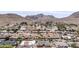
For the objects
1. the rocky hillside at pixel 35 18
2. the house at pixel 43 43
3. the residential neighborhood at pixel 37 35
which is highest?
the rocky hillside at pixel 35 18

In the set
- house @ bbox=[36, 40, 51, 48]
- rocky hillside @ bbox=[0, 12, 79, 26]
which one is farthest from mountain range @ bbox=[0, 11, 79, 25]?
house @ bbox=[36, 40, 51, 48]

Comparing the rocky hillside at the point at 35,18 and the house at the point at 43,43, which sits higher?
the rocky hillside at the point at 35,18

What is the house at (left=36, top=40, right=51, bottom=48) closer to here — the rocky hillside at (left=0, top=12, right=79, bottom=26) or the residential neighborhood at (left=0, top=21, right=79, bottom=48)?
the residential neighborhood at (left=0, top=21, right=79, bottom=48)

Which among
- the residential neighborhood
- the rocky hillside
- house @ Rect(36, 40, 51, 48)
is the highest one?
the rocky hillside

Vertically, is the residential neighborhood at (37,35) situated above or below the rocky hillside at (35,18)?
below

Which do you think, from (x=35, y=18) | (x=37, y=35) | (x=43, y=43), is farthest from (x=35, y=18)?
(x=43, y=43)

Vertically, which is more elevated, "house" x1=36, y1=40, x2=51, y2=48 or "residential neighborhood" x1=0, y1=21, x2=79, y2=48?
"residential neighborhood" x1=0, y1=21, x2=79, y2=48

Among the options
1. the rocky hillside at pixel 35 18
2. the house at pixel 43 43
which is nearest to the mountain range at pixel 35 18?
the rocky hillside at pixel 35 18

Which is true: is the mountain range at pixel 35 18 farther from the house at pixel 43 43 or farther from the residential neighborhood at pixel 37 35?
the house at pixel 43 43

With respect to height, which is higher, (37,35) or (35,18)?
(35,18)

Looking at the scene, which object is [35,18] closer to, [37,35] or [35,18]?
[35,18]

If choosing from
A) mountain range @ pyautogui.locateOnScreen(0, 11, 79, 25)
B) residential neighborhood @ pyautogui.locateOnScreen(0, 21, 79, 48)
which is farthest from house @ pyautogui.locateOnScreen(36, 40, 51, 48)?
mountain range @ pyautogui.locateOnScreen(0, 11, 79, 25)
